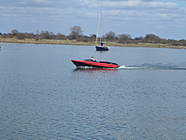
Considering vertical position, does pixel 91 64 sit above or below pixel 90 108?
above

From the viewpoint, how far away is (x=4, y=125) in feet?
74.6

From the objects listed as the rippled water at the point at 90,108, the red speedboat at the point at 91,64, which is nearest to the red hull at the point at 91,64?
the red speedboat at the point at 91,64

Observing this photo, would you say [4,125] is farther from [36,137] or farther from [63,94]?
[63,94]

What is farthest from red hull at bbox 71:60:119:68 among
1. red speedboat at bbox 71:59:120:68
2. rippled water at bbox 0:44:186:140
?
rippled water at bbox 0:44:186:140

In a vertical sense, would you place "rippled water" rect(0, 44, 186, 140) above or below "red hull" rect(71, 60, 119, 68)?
below

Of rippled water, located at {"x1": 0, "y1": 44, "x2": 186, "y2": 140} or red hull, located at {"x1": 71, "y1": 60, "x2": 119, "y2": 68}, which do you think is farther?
red hull, located at {"x1": 71, "y1": 60, "x2": 119, "y2": 68}

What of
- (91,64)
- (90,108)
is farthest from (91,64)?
(90,108)

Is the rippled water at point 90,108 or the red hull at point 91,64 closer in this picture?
the rippled water at point 90,108

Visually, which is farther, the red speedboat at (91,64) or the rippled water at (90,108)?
the red speedboat at (91,64)

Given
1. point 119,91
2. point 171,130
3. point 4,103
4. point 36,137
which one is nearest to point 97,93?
point 119,91

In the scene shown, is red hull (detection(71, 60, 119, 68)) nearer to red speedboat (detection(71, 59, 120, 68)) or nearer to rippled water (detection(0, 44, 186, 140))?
red speedboat (detection(71, 59, 120, 68))

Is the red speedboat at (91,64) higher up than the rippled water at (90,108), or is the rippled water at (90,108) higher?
the red speedboat at (91,64)

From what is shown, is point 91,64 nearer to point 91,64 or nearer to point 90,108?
point 91,64

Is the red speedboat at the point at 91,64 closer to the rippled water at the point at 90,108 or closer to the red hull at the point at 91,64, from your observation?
the red hull at the point at 91,64
